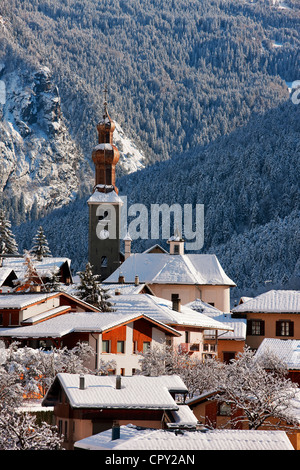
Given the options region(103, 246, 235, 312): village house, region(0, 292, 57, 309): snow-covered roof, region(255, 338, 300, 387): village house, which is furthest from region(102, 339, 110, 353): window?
region(103, 246, 235, 312): village house

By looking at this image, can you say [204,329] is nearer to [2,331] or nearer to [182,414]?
[2,331]

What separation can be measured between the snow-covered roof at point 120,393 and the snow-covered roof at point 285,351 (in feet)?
66.1

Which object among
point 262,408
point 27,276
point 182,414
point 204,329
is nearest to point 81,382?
point 182,414

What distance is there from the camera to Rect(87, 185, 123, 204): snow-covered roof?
398 feet

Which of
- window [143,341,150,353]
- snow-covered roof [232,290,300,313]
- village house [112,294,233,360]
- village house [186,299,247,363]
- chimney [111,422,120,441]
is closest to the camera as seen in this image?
chimney [111,422,120,441]

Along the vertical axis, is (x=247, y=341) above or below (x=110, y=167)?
below

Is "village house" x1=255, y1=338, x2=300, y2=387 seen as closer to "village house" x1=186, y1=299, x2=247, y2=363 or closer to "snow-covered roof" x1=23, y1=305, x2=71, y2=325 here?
"village house" x1=186, y1=299, x2=247, y2=363

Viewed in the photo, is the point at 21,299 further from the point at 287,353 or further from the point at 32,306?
the point at 287,353

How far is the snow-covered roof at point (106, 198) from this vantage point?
398 ft

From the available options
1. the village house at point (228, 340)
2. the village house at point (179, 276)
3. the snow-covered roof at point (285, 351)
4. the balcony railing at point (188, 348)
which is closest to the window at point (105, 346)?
the balcony railing at point (188, 348)

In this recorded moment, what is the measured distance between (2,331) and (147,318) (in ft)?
32.1

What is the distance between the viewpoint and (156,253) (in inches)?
4604

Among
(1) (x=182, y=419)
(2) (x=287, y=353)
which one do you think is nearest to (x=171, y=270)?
(2) (x=287, y=353)

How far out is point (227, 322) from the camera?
302 feet
